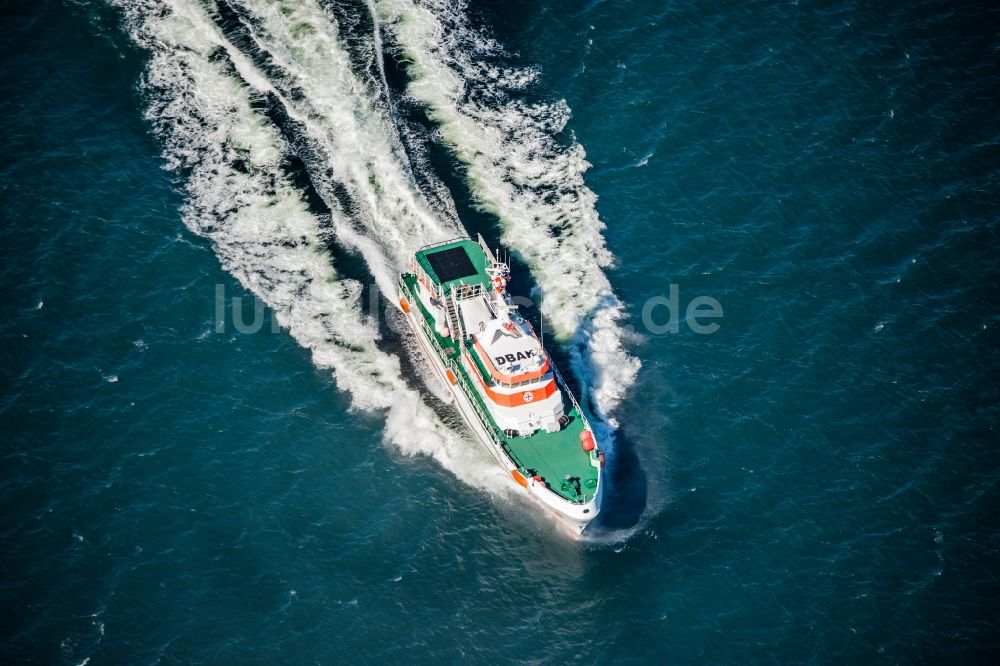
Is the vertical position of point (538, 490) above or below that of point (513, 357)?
below

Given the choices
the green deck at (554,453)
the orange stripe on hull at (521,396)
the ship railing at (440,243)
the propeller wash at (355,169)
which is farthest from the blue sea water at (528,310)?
the orange stripe on hull at (521,396)

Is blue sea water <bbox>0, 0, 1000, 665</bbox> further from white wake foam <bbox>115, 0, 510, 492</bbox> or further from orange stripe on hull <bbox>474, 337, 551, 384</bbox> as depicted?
orange stripe on hull <bbox>474, 337, 551, 384</bbox>

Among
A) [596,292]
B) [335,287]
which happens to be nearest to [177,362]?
[335,287]

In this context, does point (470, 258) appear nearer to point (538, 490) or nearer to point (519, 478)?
point (519, 478)

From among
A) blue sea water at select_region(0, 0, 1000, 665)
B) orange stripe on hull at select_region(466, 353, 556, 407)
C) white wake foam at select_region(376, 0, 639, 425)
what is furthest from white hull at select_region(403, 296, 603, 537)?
white wake foam at select_region(376, 0, 639, 425)

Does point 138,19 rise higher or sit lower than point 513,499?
higher

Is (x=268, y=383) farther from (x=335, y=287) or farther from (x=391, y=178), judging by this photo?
(x=391, y=178)

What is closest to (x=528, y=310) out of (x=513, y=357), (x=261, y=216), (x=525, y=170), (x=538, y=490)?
(x=513, y=357)
